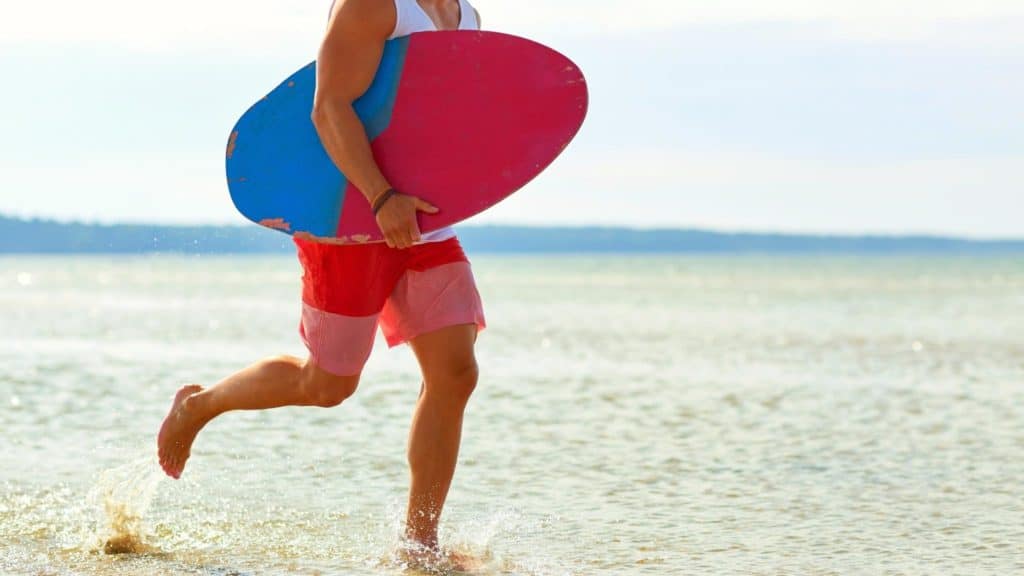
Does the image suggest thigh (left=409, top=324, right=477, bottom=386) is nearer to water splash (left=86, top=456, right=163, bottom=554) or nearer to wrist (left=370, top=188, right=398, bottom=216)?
wrist (left=370, top=188, right=398, bottom=216)

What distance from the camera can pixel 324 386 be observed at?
3.99 metres

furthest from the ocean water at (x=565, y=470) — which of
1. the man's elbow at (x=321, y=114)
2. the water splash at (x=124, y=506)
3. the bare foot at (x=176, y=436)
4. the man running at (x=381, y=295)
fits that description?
the man's elbow at (x=321, y=114)

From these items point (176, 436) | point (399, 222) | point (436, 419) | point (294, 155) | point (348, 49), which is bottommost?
point (176, 436)

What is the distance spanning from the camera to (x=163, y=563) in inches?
159

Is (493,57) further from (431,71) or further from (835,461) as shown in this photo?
(835,461)

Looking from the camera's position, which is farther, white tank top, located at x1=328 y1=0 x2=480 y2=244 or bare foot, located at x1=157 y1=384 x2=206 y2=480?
bare foot, located at x1=157 y1=384 x2=206 y2=480

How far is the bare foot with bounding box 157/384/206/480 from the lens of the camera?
4.33m

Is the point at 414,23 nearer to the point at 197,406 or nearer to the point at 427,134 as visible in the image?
the point at 427,134

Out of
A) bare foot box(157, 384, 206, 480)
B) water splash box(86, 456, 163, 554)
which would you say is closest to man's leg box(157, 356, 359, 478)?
bare foot box(157, 384, 206, 480)

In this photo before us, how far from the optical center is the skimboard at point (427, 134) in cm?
390

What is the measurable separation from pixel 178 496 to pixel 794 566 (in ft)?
7.08

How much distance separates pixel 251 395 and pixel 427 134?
871mm

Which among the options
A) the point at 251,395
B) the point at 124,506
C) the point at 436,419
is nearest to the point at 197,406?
the point at 251,395

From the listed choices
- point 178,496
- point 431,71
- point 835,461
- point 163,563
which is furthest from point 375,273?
point 835,461
